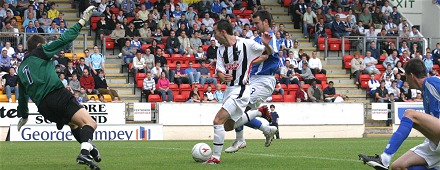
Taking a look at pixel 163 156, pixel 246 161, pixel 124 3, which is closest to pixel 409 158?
pixel 246 161

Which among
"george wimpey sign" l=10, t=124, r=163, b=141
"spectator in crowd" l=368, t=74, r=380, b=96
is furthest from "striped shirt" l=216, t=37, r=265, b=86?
"spectator in crowd" l=368, t=74, r=380, b=96

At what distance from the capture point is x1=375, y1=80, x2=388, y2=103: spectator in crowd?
32375 mm

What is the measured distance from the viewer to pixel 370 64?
1363 inches

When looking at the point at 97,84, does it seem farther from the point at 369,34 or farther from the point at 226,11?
the point at 369,34

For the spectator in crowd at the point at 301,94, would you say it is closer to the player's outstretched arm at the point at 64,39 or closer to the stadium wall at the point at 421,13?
the stadium wall at the point at 421,13

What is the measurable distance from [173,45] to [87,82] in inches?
189

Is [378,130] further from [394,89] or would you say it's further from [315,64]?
[315,64]

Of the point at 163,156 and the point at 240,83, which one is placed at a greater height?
the point at 240,83

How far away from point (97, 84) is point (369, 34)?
13023 millimetres

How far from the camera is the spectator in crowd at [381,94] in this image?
3238 centimetres

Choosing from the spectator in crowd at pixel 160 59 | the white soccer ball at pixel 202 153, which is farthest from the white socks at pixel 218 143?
the spectator in crowd at pixel 160 59

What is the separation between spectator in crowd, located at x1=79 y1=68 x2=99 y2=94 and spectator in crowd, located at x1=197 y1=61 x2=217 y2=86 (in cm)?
412

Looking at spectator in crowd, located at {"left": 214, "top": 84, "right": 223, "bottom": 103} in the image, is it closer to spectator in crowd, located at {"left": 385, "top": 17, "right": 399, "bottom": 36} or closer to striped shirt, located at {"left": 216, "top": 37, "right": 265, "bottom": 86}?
spectator in crowd, located at {"left": 385, "top": 17, "right": 399, "bottom": 36}

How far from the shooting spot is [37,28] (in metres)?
30.7
